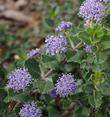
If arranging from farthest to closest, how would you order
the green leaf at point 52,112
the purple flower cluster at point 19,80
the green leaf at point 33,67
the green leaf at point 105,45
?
the green leaf at point 52,112 → the green leaf at point 33,67 → the purple flower cluster at point 19,80 → the green leaf at point 105,45

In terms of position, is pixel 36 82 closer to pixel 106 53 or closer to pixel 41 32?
pixel 106 53

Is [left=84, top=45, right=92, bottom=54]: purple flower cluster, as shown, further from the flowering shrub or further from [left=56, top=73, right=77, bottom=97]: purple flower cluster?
[left=56, top=73, right=77, bottom=97]: purple flower cluster

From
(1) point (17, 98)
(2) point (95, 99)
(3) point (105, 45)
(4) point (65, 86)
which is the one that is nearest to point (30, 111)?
(1) point (17, 98)

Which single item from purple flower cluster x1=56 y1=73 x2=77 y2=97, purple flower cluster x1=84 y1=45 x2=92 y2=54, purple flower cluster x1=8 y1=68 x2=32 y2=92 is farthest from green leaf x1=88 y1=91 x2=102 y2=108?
purple flower cluster x1=8 y1=68 x2=32 y2=92

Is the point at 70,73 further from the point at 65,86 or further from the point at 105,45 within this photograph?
the point at 105,45

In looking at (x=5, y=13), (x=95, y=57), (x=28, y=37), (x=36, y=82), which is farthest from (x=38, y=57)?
(x=5, y=13)

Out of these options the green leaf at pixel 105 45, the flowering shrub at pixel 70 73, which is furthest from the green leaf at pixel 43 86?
the green leaf at pixel 105 45

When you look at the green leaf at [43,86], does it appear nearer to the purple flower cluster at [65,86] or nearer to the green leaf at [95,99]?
the purple flower cluster at [65,86]
